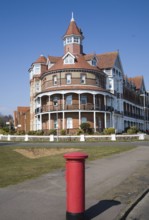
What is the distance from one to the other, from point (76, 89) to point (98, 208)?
3664cm

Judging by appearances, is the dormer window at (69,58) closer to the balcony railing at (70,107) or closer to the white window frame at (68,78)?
the white window frame at (68,78)

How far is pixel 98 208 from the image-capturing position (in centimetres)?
566

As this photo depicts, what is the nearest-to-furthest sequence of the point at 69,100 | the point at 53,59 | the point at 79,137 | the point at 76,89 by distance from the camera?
the point at 79,137
the point at 76,89
the point at 69,100
the point at 53,59

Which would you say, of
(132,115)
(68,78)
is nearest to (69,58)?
(68,78)

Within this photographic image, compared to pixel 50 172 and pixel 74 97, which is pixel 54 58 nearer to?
pixel 74 97

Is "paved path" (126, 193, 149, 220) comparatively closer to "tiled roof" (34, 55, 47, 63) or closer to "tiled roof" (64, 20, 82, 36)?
"tiled roof" (64, 20, 82, 36)

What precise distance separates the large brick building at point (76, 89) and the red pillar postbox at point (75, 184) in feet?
120

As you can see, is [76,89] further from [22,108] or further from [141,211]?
[22,108]

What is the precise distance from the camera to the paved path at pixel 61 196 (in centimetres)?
526

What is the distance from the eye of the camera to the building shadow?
5234 millimetres

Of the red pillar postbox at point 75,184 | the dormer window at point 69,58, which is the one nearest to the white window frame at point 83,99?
the dormer window at point 69,58

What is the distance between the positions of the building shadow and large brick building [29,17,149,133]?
35.6m

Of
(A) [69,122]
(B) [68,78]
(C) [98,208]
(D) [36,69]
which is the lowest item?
(C) [98,208]

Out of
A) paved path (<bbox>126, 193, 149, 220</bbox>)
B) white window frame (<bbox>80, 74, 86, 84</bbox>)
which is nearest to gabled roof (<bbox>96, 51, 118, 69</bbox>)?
white window frame (<bbox>80, 74, 86, 84</bbox>)
